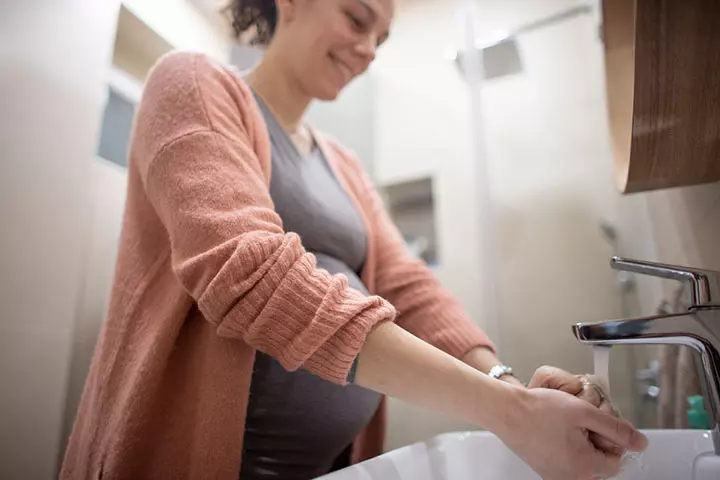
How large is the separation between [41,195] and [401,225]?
31.6 inches

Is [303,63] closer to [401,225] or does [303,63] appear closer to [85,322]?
[85,322]

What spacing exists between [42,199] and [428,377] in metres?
0.54

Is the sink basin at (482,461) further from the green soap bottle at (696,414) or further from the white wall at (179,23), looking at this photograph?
the white wall at (179,23)

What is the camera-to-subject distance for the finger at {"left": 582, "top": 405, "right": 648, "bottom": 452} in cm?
37

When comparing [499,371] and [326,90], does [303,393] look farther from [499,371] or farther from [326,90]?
[326,90]

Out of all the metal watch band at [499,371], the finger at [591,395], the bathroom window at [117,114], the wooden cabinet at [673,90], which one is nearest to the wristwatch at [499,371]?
the metal watch band at [499,371]

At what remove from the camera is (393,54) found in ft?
3.39

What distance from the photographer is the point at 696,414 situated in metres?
0.58

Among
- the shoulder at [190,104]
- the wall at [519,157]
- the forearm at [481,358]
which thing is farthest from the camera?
the wall at [519,157]

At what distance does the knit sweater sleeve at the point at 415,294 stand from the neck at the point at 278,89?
5.9 inches

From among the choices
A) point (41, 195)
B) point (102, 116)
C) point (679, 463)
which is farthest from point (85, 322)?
point (679, 463)

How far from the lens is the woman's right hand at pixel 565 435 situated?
37 cm

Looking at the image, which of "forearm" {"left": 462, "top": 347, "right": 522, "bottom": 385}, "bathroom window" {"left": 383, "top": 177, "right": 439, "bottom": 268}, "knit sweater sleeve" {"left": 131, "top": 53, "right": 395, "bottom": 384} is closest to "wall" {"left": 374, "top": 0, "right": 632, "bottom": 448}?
"bathroom window" {"left": 383, "top": 177, "right": 439, "bottom": 268}

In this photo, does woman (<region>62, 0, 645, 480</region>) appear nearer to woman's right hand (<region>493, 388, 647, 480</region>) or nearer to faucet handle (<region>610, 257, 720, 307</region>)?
woman's right hand (<region>493, 388, 647, 480</region>)
